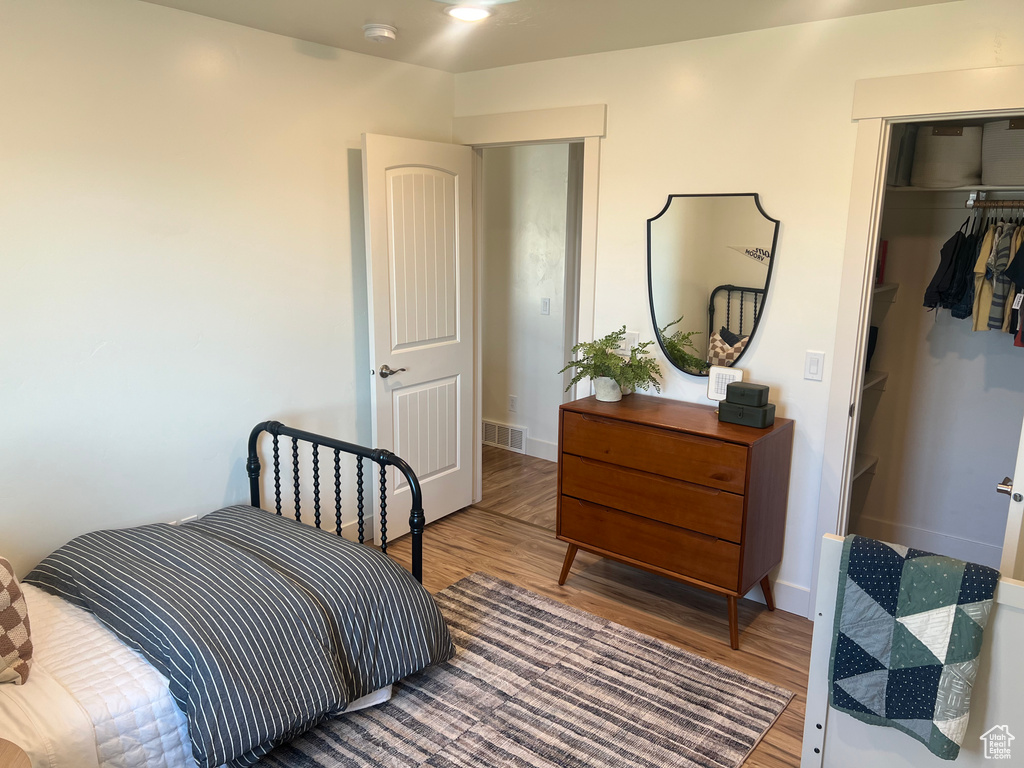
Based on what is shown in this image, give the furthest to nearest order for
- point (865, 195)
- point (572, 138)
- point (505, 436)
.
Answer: point (505, 436)
point (572, 138)
point (865, 195)

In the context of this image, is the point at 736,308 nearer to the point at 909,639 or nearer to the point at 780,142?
the point at 780,142

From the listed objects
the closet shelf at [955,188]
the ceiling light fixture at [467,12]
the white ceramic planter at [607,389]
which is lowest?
the white ceramic planter at [607,389]

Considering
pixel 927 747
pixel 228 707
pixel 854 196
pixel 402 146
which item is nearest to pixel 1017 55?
pixel 854 196

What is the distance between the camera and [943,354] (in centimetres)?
345

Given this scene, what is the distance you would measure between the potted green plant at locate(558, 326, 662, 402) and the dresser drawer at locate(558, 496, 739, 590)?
20.4 inches

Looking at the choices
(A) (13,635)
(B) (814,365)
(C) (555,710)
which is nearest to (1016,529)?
(B) (814,365)

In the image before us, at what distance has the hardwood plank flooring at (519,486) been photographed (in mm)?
4102

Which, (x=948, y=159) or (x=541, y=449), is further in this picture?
(x=541, y=449)

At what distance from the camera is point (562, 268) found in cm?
471

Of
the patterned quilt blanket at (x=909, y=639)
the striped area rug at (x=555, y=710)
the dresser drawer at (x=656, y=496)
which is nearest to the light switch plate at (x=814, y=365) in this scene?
the dresser drawer at (x=656, y=496)

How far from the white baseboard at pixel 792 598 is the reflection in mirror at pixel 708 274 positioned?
985 millimetres

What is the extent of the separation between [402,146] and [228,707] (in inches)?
96.3

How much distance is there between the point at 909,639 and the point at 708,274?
1775mm

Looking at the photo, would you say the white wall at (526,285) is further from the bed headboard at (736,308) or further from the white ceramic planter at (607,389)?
the bed headboard at (736,308)
